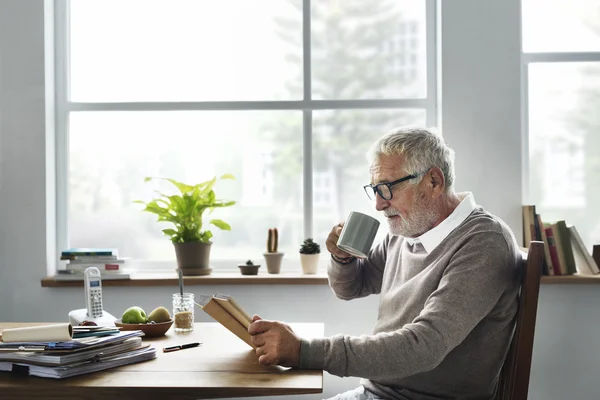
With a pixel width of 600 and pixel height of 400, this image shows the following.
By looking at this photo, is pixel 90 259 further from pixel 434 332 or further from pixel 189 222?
pixel 434 332

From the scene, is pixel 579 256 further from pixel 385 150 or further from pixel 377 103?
pixel 385 150

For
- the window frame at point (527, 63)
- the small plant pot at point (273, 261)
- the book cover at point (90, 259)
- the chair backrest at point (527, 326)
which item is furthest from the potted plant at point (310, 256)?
the chair backrest at point (527, 326)

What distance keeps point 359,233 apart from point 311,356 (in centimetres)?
45

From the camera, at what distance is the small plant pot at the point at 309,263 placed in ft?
10.5

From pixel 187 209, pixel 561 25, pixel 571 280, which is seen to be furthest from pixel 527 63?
pixel 187 209

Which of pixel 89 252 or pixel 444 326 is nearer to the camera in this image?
pixel 444 326

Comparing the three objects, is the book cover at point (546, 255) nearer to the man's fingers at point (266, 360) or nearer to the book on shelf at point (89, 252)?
the man's fingers at point (266, 360)

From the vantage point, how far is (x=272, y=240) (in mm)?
3252

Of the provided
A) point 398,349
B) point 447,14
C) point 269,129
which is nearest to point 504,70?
point 447,14

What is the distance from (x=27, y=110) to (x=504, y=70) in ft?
7.15

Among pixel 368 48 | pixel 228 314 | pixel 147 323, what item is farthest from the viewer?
pixel 368 48

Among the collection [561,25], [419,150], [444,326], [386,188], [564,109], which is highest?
[561,25]

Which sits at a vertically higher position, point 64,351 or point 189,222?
point 189,222

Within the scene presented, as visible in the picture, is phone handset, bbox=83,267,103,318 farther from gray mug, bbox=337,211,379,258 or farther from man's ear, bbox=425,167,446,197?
man's ear, bbox=425,167,446,197
